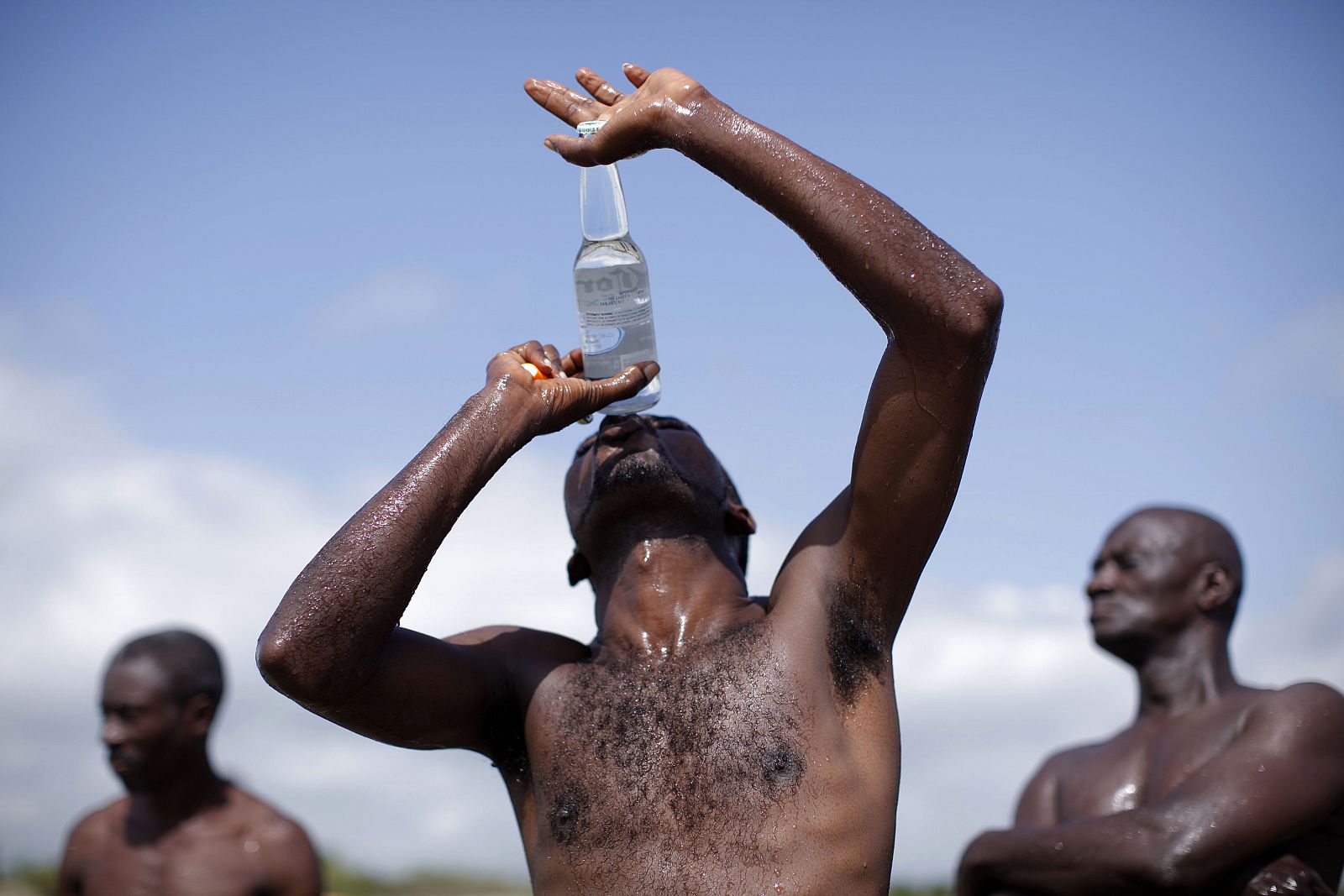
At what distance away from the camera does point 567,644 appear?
14.6 feet

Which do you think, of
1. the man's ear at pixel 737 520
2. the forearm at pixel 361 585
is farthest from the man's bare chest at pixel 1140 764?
the forearm at pixel 361 585

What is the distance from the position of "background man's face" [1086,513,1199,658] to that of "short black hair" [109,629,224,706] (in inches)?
183

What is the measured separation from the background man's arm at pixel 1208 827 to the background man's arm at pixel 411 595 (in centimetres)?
219

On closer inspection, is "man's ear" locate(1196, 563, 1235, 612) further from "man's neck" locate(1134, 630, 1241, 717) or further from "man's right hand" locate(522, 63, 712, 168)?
"man's right hand" locate(522, 63, 712, 168)

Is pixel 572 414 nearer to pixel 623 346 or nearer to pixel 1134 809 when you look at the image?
pixel 623 346

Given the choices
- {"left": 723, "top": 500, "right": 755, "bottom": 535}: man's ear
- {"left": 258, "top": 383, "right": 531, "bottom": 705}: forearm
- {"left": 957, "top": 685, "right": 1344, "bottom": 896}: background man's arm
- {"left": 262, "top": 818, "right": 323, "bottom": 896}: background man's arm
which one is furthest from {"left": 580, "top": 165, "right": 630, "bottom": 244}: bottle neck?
{"left": 262, "top": 818, "right": 323, "bottom": 896}: background man's arm

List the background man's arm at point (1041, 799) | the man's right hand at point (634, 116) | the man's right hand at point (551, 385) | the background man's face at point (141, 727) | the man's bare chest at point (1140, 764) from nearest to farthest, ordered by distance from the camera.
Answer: the man's right hand at point (634, 116)
the man's right hand at point (551, 385)
the man's bare chest at point (1140, 764)
the background man's arm at point (1041, 799)
the background man's face at point (141, 727)

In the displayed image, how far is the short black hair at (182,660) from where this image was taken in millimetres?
7902

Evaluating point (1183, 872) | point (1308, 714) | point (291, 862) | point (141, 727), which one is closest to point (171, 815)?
point (141, 727)

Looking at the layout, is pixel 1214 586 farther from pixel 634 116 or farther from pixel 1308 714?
pixel 634 116

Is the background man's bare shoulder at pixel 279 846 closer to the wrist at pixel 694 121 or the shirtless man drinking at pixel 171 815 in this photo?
the shirtless man drinking at pixel 171 815

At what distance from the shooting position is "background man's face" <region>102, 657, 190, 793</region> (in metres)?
7.71

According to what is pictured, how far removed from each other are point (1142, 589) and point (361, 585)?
13.0 feet

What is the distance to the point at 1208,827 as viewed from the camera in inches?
197
